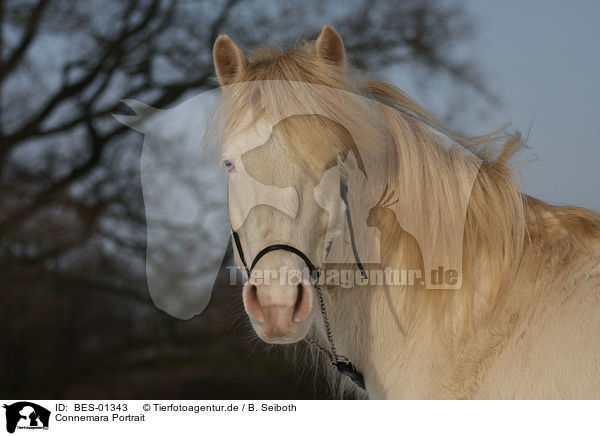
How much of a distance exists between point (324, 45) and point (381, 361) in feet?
3.08

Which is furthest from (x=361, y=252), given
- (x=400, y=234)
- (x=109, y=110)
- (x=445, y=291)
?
(x=109, y=110)

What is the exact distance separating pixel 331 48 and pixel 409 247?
0.63 metres

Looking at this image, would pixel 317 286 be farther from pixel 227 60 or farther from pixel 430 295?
Answer: pixel 227 60

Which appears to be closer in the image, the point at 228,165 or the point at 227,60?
the point at 228,165

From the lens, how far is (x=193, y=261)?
11.7 ft

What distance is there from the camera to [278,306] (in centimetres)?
103

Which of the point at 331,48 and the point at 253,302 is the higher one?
the point at 331,48

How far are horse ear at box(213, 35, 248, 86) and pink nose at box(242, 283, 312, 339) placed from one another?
68 centimetres
